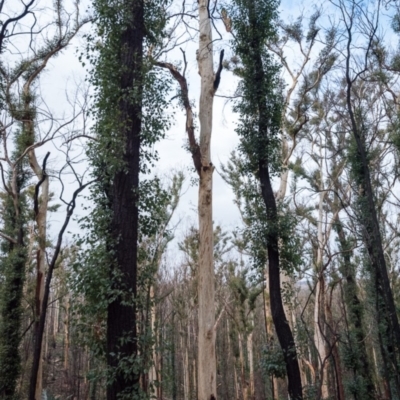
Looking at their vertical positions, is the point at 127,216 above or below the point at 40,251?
below

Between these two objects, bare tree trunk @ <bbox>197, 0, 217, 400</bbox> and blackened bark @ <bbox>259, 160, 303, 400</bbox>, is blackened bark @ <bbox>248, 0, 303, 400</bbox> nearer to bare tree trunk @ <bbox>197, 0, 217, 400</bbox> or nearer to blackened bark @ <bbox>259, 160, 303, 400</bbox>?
blackened bark @ <bbox>259, 160, 303, 400</bbox>

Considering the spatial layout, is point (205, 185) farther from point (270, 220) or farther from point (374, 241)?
point (374, 241)

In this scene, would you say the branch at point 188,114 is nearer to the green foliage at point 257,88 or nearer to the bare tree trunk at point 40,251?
the green foliage at point 257,88

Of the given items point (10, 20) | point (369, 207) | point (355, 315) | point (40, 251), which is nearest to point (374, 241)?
point (369, 207)

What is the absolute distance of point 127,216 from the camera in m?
5.76

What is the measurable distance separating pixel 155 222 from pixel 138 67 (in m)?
2.58

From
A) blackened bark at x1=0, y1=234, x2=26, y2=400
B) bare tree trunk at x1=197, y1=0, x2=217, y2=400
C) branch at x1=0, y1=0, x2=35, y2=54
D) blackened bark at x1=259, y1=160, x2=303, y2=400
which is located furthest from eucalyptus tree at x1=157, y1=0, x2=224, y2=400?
blackened bark at x1=0, y1=234, x2=26, y2=400

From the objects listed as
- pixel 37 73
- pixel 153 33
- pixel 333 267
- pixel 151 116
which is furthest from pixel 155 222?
pixel 333 267

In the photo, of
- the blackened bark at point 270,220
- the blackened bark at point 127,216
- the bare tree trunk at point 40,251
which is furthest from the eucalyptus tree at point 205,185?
the bare tree trunk at point 40,251

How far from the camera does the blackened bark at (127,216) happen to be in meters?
4.97

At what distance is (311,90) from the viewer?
13.1m

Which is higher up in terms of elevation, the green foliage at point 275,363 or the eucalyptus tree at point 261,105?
the eucalyptus tree at point 261,105

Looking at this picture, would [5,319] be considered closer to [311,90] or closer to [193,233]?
[193,233]

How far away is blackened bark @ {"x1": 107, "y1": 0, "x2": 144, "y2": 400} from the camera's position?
16.3ft
